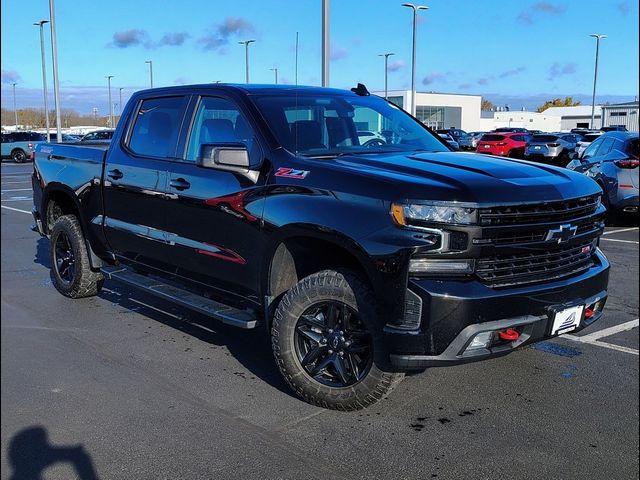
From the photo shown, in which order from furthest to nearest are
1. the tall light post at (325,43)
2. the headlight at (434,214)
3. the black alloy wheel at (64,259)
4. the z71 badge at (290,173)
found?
1. the tall light post at (325,43)
2. the black alloy wheel at (64,259)
3. the z71 badge at (290,173)
4. the headlight at (434,214)

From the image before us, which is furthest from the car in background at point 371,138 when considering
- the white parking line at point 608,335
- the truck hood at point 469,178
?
the white parking line at point 608,335

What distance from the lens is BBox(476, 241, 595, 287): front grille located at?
11.5ft

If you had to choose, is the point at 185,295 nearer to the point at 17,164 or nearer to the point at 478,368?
the point at 478,368

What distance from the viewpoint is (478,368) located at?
4699 mm

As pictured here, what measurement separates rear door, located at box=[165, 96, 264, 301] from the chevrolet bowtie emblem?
5.77 feet

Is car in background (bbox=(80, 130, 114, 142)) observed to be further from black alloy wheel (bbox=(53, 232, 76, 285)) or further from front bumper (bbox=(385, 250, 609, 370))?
front bumper (bbox=(385, 250, 609, 370))

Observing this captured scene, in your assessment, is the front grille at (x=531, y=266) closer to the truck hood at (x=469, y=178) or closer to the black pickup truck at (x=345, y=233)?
the black pickup truck at (x=345, y=233)

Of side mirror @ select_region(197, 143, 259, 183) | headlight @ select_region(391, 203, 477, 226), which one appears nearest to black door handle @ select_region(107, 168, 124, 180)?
side mirror @ select_region(197, 143, 259, 183)

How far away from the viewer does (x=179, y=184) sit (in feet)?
15.9

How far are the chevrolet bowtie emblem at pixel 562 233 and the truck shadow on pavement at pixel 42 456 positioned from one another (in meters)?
2.70

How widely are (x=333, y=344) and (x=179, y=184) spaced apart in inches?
69.3

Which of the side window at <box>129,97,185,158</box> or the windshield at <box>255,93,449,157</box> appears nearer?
the windshield at <box>255,93,449,157</box>

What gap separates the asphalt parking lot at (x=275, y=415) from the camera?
325cm

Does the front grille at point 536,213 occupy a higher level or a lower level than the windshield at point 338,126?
lower
